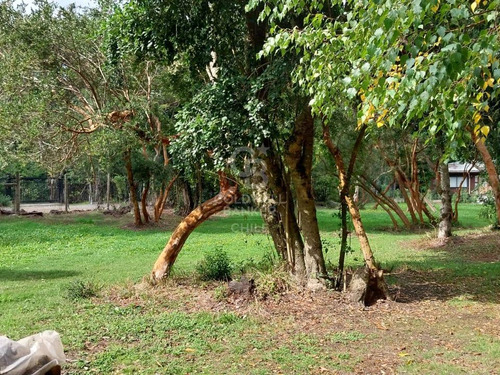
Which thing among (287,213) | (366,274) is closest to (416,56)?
(366,274)

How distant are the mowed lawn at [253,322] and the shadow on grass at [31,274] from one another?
4 cm

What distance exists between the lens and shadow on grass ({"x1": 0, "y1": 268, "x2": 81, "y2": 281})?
8.74m

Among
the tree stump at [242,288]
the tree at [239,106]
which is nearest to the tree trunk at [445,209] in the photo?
the tree at [239,106]

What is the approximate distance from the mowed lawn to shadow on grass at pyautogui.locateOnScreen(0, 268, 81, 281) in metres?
0.04

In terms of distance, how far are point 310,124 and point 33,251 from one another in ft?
26.9

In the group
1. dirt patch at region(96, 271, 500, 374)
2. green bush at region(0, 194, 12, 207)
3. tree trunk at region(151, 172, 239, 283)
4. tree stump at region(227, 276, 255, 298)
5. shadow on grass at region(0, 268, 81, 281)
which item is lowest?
dirt patch at region(96, 271, 500, 374)

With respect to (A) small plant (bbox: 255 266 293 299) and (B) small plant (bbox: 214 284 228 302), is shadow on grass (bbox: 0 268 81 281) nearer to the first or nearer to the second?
(B) small plant (bbox: 214 284 228 302)

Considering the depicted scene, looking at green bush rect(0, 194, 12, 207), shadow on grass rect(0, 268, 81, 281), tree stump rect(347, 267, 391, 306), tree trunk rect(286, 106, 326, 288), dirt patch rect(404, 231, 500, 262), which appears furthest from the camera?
green bush rect(0, 194, 12, 207)

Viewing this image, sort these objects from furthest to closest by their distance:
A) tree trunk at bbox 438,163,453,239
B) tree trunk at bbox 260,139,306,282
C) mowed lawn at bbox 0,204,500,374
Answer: tree trunk at bbox 438,163,453,239, tree trunk at bbox 260,139,306,282, mowed lawn at bbox 0,204,500,374

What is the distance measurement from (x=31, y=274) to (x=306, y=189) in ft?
17.9

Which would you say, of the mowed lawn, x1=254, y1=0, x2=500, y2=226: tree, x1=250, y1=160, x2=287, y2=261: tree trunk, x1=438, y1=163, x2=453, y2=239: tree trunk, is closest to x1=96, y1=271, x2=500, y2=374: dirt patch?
the mowed lawn

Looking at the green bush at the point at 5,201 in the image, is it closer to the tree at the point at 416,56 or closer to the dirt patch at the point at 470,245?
the dirt patch at the point at 470,245

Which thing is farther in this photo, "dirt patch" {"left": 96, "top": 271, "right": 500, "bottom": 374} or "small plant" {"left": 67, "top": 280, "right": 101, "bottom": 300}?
"small plant" {"left": 67, "top": 280, "right": 101, "bottom": 300}

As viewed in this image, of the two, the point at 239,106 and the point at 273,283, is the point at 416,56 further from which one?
the point at 273,283
